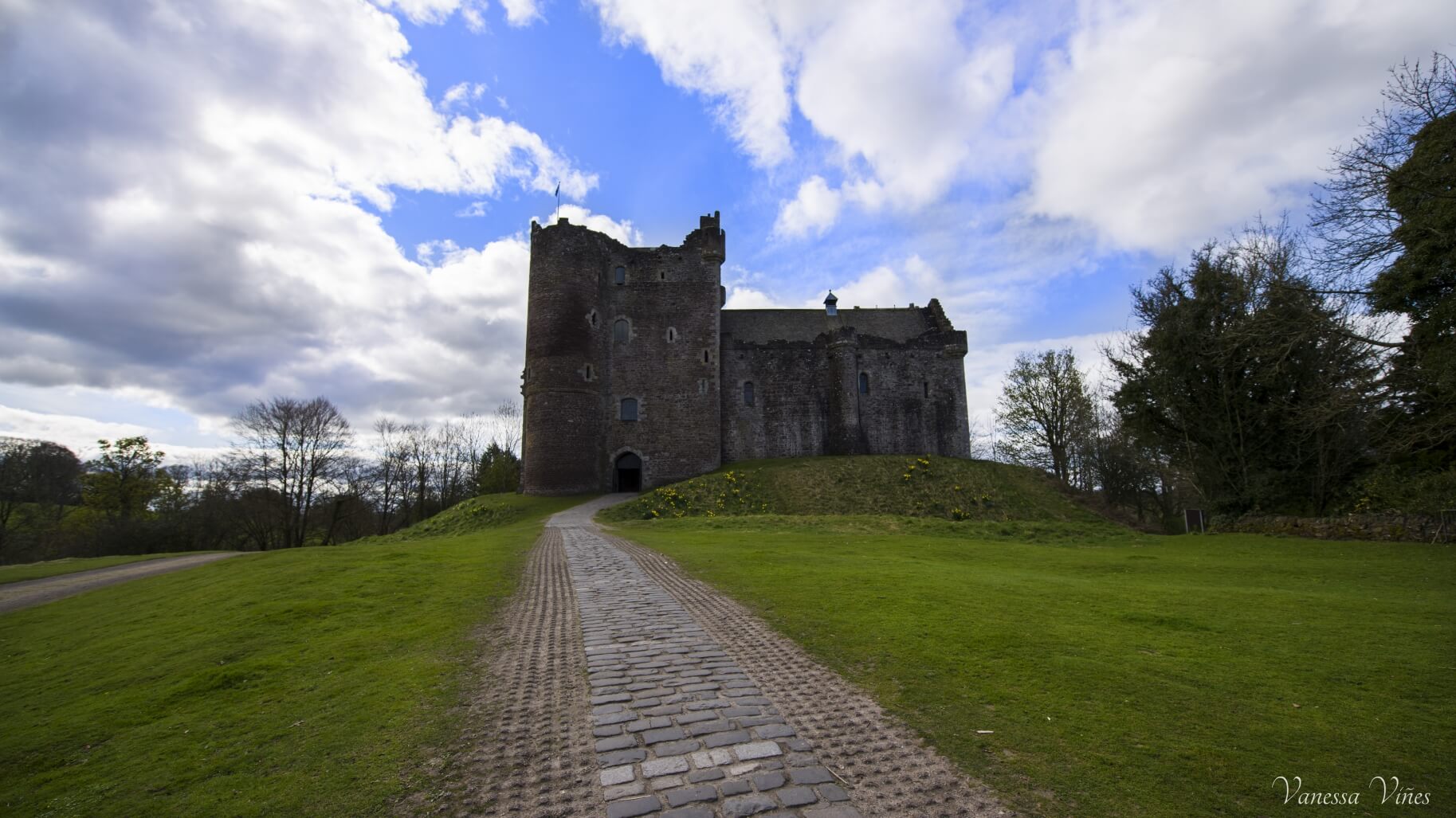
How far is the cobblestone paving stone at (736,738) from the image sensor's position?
3723 mm

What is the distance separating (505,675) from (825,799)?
3.72m

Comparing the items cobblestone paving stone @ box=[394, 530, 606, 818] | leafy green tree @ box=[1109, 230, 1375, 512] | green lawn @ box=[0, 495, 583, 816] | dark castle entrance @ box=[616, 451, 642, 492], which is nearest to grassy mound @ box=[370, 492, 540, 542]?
dark castle entrance @ box=[616, 451, 642, 492]

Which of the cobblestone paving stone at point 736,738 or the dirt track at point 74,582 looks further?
the dirt track at point 74,582

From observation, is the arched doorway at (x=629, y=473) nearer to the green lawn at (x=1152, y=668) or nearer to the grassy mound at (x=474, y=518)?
the grassy mound at (x=474, y=518)

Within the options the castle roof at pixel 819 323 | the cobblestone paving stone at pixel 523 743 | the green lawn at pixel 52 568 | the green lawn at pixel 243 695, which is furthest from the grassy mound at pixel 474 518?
the cobblestone paving stone at pixel 523 743

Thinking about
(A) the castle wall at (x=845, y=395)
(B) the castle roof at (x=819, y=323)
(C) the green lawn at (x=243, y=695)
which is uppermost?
(B) the castle roof at (x=819, y=323)

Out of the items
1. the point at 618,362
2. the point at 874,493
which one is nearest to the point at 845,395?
the point at 874,493

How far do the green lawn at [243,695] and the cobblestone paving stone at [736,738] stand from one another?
1475 mm

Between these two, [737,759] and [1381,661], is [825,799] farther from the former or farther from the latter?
[1381,661]

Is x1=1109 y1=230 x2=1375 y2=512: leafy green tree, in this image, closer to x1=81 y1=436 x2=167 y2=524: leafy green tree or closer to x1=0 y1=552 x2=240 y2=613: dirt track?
x1=0 y1=552 x2=240 y2=613: dirt track

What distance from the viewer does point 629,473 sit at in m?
37.0

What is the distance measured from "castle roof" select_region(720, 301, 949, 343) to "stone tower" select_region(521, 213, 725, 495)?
5.19 m

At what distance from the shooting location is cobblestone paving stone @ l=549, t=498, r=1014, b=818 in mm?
3723

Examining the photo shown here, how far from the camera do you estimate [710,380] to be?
1454 inches
